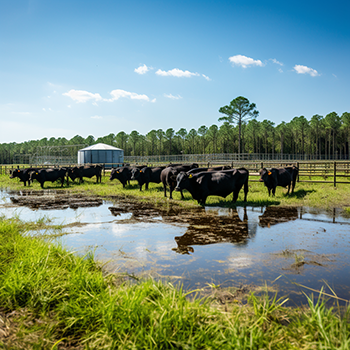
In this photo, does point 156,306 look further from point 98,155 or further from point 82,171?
point 98,155

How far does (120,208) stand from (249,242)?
5513 mm

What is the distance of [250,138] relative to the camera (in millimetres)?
73938

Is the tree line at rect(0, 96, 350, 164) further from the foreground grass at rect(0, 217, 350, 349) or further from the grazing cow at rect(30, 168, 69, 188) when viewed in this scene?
the foreground grass at rect(0, 217, 350, 349)

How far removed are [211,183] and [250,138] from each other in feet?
223

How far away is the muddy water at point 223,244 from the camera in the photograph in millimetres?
3762

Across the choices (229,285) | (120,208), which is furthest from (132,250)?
(120,208)

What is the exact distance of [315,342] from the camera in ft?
7.01

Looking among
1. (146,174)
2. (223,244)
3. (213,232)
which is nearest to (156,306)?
(223,244)

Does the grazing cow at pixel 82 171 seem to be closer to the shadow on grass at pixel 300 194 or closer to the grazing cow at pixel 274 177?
the grazing cow at pixel 274 177

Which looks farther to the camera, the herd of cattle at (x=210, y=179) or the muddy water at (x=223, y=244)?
the herd of cattle at (x=210, y=179)

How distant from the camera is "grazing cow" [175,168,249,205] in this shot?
32.0ft

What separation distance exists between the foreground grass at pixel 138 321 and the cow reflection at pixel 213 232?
2.19 metres

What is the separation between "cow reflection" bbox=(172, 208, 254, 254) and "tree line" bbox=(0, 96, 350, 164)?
44684mm

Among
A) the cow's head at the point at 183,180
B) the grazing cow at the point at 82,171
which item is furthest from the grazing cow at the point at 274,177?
the grazing cow at the point at 82,171
